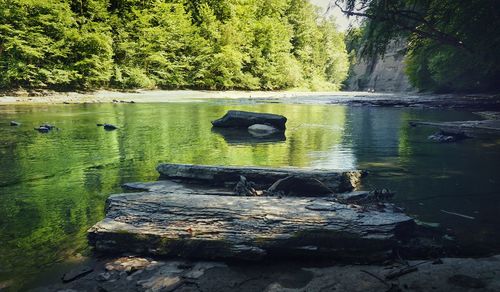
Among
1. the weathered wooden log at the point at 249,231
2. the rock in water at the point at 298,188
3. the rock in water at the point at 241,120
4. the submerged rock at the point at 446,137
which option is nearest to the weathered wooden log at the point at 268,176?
the rock in water at the point at 298,188

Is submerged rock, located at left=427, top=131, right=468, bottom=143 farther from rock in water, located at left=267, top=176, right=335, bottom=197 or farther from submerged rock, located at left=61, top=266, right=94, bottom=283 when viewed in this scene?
submerged rock, located at left=61, top=266, right=94, bottom=283

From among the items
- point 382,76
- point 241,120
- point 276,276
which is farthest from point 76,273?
point 382,76

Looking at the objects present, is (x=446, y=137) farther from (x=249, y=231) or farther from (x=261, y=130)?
(x=249, y=231)

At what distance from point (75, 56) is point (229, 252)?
3283 cm

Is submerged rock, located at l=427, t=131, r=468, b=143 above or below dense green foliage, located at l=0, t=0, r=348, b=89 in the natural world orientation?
below

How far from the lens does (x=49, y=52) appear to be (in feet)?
98.9

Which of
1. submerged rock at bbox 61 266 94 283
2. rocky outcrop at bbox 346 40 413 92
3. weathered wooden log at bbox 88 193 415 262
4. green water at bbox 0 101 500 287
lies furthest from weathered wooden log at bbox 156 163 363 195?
rocky outcrop at bbox 346 40 413 92

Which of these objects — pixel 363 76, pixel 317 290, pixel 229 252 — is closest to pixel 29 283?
pixel 229 252

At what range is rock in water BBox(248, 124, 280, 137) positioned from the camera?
517 inches

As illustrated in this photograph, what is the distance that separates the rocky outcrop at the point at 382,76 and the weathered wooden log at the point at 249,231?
56913 millimetres

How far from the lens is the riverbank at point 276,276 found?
3129mm

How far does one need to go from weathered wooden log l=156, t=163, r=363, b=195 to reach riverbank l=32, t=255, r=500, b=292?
6.60 ft

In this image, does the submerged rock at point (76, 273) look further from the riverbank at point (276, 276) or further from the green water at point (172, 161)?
the green water at point (172, 161)

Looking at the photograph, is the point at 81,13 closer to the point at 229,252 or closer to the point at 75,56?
the point at 75,56
